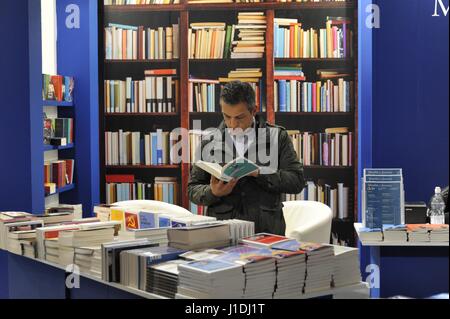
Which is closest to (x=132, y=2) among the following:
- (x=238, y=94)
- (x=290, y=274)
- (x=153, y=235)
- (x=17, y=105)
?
(x=17, y=105)

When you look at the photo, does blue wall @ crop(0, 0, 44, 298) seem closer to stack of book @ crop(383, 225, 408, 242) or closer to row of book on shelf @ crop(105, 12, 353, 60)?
stack of book @ crop(383, 225, 408, 242)

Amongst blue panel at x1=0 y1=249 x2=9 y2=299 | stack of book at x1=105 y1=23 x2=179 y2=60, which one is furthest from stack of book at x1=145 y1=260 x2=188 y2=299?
stack of book at x1=105 y1=23 x2=179 y2=60

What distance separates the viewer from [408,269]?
4047 mm

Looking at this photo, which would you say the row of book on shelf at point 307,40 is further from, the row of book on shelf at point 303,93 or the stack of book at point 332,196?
the stack of book at point 332,196

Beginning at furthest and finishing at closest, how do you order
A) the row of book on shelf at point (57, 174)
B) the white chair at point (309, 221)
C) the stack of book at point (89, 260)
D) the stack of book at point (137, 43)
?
1. the stack of book at point (137, 43)
2. the row of book on shelf at point (57, 174)
3. the white chair at point (309, 221)
4. the stack of book at point (89, 260)

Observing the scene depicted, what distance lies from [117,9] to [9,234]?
393 cm

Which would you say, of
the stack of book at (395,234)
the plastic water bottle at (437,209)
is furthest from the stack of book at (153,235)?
the plastic water bottle at (437,209)

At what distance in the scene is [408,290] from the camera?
397 cm

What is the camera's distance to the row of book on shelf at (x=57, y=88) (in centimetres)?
632

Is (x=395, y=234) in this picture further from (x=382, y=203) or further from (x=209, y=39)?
(x=209, y=39)

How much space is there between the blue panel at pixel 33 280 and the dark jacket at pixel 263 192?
0.88 metres

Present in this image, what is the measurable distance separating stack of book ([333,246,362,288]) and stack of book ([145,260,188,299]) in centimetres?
67

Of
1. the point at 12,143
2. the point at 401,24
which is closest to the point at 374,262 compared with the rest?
the point at 401,24

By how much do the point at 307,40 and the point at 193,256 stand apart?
452 centimetres
